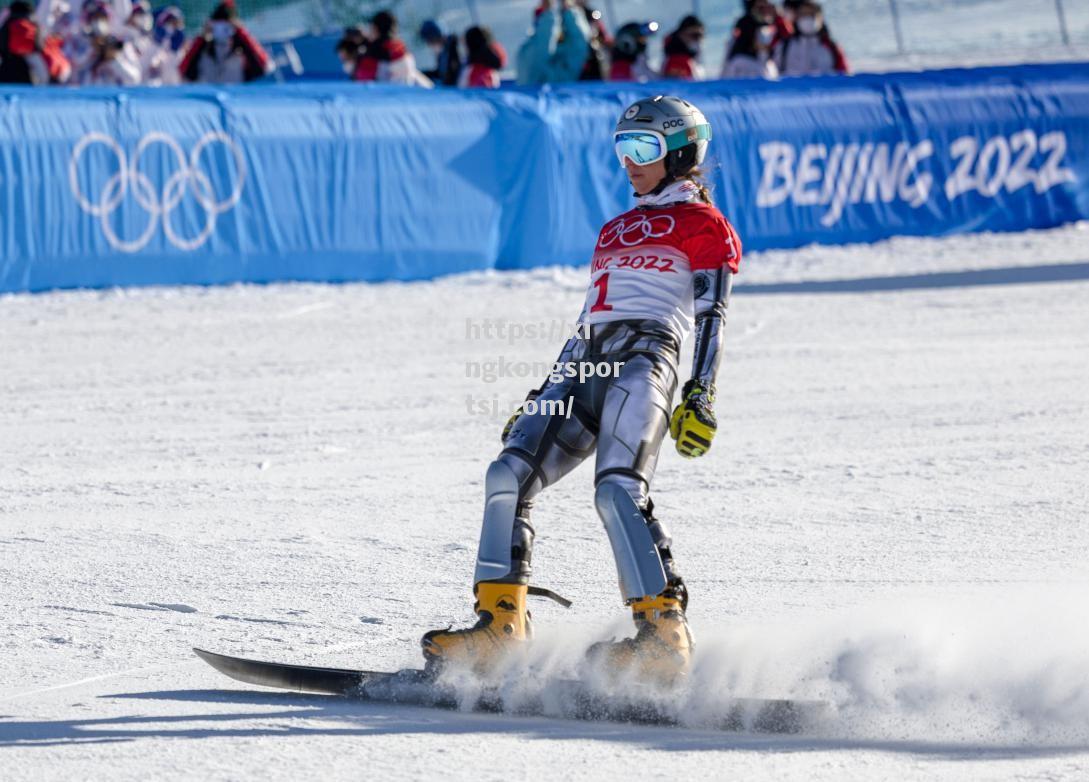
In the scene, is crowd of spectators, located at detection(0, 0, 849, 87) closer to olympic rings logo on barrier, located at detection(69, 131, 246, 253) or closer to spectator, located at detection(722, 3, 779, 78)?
spectator, located at detection(722, 3, 779, 78)

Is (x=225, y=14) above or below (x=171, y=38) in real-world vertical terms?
below

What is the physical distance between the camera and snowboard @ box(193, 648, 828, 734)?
472 centimetres

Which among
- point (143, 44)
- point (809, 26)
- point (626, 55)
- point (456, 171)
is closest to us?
point (456, 171)

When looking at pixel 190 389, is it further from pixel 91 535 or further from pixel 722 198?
pixel 722 198

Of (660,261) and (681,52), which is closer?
(660,261)

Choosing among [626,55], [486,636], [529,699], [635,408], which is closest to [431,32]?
[626,55]

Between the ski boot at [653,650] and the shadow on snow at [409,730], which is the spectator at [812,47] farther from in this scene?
the shadow on snow at [409,730]

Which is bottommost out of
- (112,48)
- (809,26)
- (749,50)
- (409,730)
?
(409,730)

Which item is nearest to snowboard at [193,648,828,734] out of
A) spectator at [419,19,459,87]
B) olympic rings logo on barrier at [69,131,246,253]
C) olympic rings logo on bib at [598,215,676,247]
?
olympic rings logo on bib at [598,215,676,247]

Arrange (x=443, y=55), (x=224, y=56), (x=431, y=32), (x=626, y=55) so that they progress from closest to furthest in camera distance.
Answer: (x=626, y=55) → (x=224, y=56) → (x=443, y=55) → (x=431, y=32)

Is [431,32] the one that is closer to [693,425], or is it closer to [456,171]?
[456,171]

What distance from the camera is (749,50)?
19.5 meters

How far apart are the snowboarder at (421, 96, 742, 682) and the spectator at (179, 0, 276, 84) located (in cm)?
1491

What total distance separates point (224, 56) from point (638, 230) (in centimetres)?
1522
